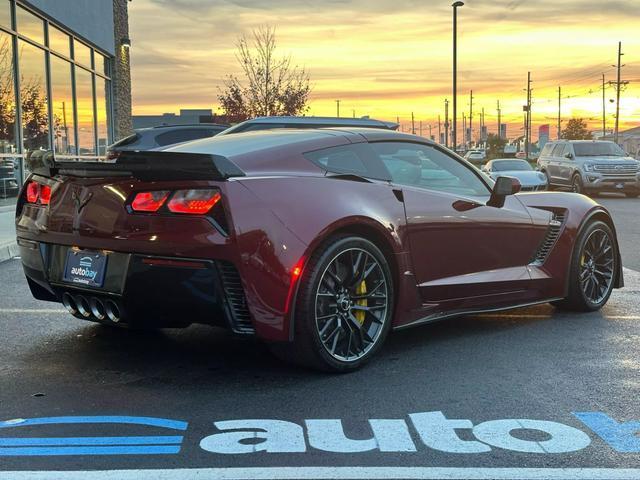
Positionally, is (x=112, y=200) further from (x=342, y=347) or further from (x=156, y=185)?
(x=342, y=347)

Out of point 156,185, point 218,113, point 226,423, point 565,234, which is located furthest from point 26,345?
point 218,113

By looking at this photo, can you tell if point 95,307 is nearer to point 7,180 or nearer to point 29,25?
point 7,180

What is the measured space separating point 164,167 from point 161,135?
7.66m

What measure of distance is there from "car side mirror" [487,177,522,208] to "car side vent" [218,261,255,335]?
7.19 feet

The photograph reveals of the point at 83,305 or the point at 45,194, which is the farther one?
the point at 45,194

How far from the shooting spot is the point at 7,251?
9.66 meters

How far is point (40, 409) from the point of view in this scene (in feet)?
12.1

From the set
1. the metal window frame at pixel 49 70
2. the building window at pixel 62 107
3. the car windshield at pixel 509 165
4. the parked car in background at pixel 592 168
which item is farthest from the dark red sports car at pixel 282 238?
the parked car in background at pixel 592 168

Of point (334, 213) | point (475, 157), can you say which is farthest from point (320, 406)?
point (475, 157)

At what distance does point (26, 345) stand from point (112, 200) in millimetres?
1456

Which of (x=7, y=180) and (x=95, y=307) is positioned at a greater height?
(x=7, y=180)

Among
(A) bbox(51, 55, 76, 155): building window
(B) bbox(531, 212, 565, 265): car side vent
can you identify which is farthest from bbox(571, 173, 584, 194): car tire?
(B) bbox(531, 212, 565, 265): car side vent

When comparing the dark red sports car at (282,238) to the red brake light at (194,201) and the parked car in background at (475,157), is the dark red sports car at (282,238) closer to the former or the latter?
the red brake light at (194,201)

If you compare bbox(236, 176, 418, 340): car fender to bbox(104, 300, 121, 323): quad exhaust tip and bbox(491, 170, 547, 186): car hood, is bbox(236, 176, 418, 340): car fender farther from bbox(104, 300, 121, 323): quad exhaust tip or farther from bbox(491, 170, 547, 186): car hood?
bbox(491, 170, 547, 186): car hood
